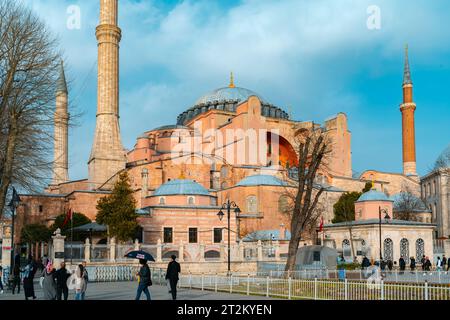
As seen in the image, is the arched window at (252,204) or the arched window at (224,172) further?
the arched window at (224,172)

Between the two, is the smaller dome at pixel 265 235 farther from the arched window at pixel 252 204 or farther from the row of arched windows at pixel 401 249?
the row of arched windows at pixel 401 249

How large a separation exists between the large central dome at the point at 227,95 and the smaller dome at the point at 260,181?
2176cm

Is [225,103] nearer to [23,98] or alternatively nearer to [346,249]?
[346,249]

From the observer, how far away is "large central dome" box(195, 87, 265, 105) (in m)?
64.8

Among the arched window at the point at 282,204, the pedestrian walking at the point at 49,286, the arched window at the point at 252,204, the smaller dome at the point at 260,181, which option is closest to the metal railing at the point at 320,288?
the pedestrian walking at the point at 49,286

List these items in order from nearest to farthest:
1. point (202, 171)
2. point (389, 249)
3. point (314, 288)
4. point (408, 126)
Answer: point (314, 288) < point (389, 249) < point (202, 171) < point (408, 126)

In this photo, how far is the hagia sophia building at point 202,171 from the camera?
3819 centimetres

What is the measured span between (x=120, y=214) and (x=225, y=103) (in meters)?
33.2

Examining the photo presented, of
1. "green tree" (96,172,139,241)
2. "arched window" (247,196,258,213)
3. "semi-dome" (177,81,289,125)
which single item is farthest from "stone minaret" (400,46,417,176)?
"green tree" (96,172,139,241)

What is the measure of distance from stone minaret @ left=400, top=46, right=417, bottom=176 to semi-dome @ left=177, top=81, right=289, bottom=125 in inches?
553

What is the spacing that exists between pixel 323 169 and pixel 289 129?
11.5 m

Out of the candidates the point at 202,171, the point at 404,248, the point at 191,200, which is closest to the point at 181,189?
the point at 191,200

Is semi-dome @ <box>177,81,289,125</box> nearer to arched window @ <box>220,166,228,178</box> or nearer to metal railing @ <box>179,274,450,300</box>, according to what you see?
arched window @ <box>220,166,228,178</box>

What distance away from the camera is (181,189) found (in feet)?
128
